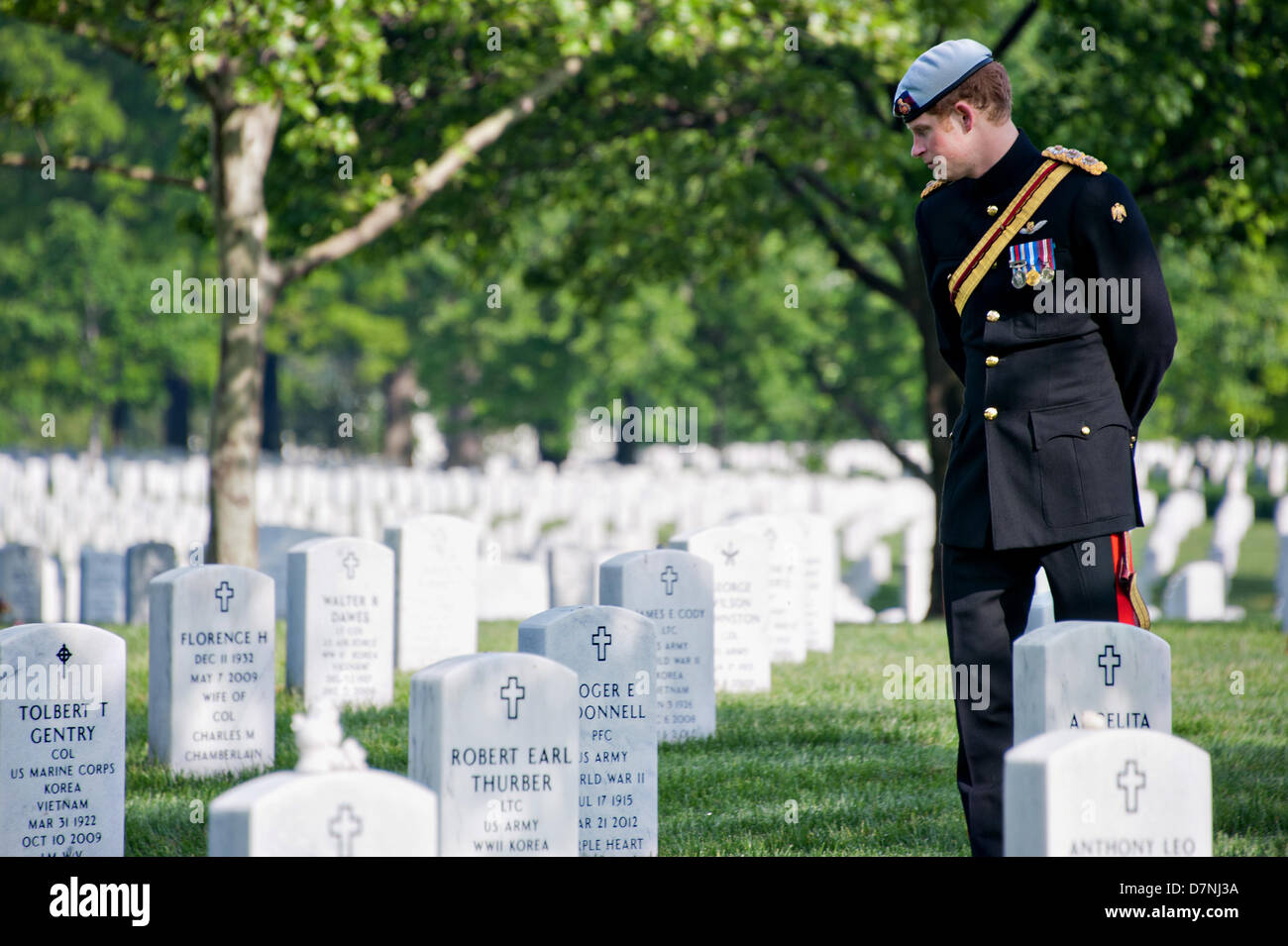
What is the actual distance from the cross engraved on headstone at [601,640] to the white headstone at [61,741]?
5.58 feet

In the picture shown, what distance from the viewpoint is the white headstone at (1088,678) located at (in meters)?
4.16

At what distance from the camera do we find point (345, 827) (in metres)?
3.57

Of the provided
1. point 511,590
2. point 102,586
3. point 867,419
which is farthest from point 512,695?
point 867,419

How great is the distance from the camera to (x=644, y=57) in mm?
13008

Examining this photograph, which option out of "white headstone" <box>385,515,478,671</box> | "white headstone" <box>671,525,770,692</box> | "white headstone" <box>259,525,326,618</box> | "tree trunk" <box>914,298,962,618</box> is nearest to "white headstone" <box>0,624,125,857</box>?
"white headstone" <box>671,525,770,692</box>

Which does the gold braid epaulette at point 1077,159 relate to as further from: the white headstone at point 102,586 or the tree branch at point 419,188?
the white headstone at point 102,586

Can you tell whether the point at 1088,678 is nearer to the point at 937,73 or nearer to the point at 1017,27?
the point at 937,73

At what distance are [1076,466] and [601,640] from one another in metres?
1.91

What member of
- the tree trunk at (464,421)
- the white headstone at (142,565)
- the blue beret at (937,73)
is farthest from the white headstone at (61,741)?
the tree trunk at (464,421)

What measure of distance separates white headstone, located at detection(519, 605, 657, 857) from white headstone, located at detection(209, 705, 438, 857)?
5.80 feet

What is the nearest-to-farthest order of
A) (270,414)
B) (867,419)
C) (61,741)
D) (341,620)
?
1. (61,741)
2. (341,620)
3. (867,419)
4. (270,414)

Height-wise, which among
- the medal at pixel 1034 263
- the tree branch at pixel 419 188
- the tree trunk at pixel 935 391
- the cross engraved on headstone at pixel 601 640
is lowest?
the cross engraved on headstone at pixel 601 640

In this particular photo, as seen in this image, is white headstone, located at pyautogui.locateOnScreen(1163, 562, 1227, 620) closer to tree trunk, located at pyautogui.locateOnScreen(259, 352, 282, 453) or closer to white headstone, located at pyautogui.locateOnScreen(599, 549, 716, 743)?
white headstone, located at pyautogui.locateOnScreen(599, 549, 716, 743)

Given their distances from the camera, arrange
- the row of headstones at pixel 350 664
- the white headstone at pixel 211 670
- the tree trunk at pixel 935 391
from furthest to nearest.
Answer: the tree trunk at pixel 935 391, the white headstone at pixel 211 670, the row of headstones at pixel 350 664
